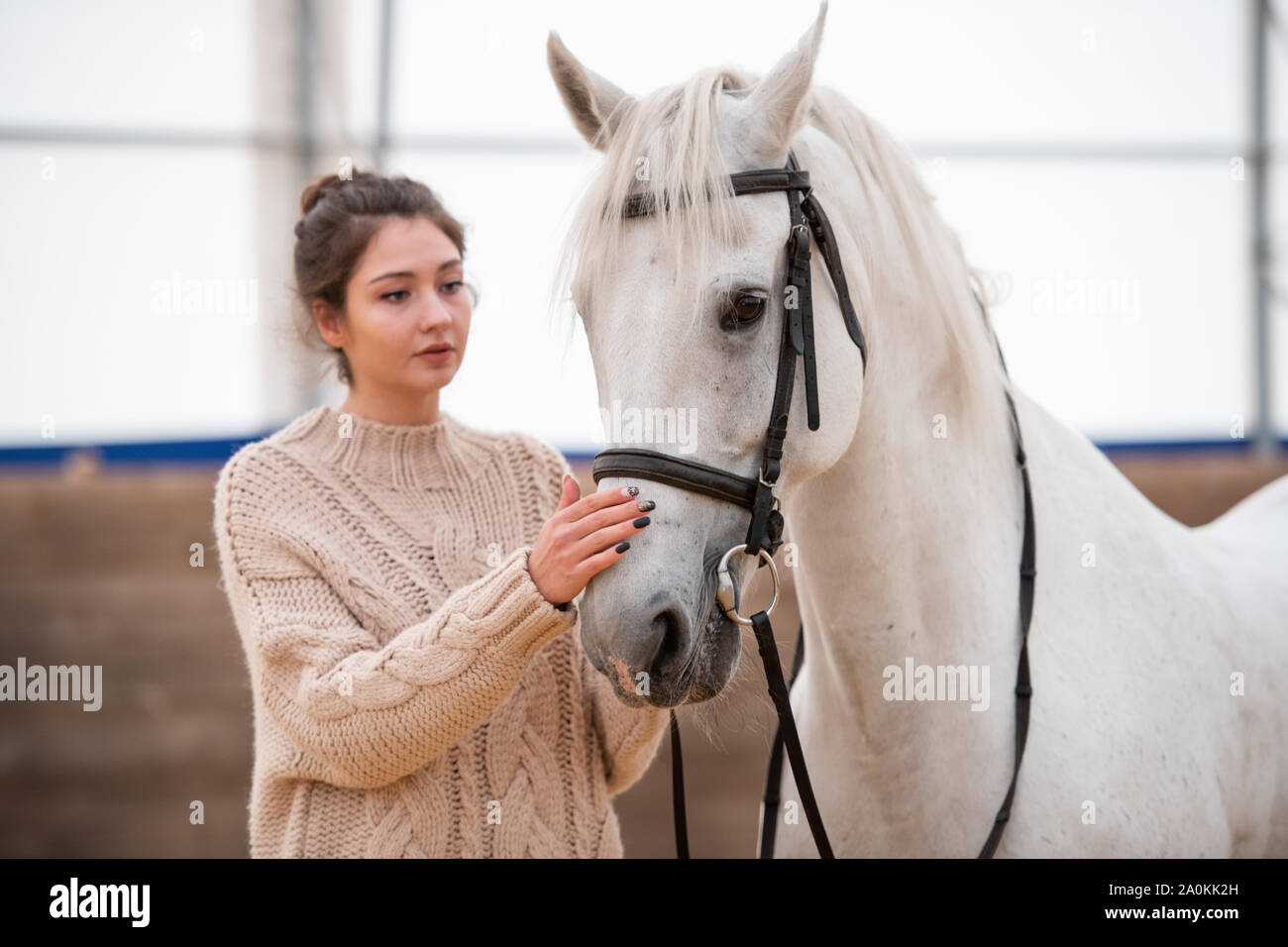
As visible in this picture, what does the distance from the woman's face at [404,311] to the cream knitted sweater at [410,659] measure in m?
0.10

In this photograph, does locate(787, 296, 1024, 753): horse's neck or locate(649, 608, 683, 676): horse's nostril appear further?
locate(787, 296, 1024, 753): horse's neck

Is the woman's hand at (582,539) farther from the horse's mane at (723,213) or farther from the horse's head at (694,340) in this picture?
the horse's mane at (723,213)

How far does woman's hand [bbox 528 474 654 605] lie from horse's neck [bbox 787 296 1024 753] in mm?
389

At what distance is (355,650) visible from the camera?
1401mm

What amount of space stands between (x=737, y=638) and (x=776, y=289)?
1.46 feet

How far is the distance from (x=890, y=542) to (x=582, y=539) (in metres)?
0.49

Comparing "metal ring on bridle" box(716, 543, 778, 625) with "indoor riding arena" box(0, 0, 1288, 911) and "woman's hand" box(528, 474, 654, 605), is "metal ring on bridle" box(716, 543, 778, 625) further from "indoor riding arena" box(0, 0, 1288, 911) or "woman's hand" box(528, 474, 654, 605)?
"woman's hand" box(528, 474, 654, 605)

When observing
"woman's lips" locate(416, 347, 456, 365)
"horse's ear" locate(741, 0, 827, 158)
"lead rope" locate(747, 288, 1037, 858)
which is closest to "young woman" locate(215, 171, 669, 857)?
"woman's lips" locate(416, 347, 456, 365)

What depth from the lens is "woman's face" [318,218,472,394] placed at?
1571mm

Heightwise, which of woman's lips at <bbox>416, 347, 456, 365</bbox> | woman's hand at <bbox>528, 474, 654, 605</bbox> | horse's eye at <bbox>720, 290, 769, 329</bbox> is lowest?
woman's hand at <bbox>528, 474, 654, 605</bbox>

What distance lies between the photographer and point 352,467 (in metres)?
1.58

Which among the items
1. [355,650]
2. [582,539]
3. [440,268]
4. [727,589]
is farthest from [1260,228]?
[355,650]

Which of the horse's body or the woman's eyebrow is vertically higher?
the woman's eyebrow
